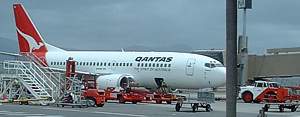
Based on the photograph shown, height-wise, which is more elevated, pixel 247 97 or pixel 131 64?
pixel 131 64

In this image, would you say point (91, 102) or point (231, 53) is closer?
point (231, 53)

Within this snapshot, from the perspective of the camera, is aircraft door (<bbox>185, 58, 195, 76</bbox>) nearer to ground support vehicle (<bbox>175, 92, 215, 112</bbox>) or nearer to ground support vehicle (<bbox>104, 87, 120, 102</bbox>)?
ground support vehicle (<bbox>104, 87, 120, 102</bbox>)

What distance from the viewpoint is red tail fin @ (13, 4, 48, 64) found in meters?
53.1

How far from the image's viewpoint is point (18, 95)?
3831cm

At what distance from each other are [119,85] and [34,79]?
7.76 meters

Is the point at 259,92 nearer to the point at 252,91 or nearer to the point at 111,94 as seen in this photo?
the point at 252,91

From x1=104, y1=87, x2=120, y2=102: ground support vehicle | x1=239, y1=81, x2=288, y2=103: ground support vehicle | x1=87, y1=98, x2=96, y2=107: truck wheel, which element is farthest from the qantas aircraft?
x1=87, y1=98, x2=96, y2=107: truck wheel

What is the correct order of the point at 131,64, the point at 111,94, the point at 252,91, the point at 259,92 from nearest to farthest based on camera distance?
the point at 111,94 → the point at 259,92 → the point at 131,64 → the point at 252,91

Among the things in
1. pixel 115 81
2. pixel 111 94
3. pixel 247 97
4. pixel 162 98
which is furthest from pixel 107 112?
pixel 247 97

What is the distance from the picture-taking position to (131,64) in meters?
→ 46.6

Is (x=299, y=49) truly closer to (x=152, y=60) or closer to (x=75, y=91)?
(x=152, y=60)

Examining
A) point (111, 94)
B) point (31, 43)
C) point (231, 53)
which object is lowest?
point (111, 94)

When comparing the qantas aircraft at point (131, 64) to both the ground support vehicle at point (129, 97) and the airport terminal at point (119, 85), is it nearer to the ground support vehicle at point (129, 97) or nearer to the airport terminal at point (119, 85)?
the airport terminal at point (119, 85)

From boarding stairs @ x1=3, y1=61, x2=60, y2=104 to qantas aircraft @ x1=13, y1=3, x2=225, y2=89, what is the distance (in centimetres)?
681
